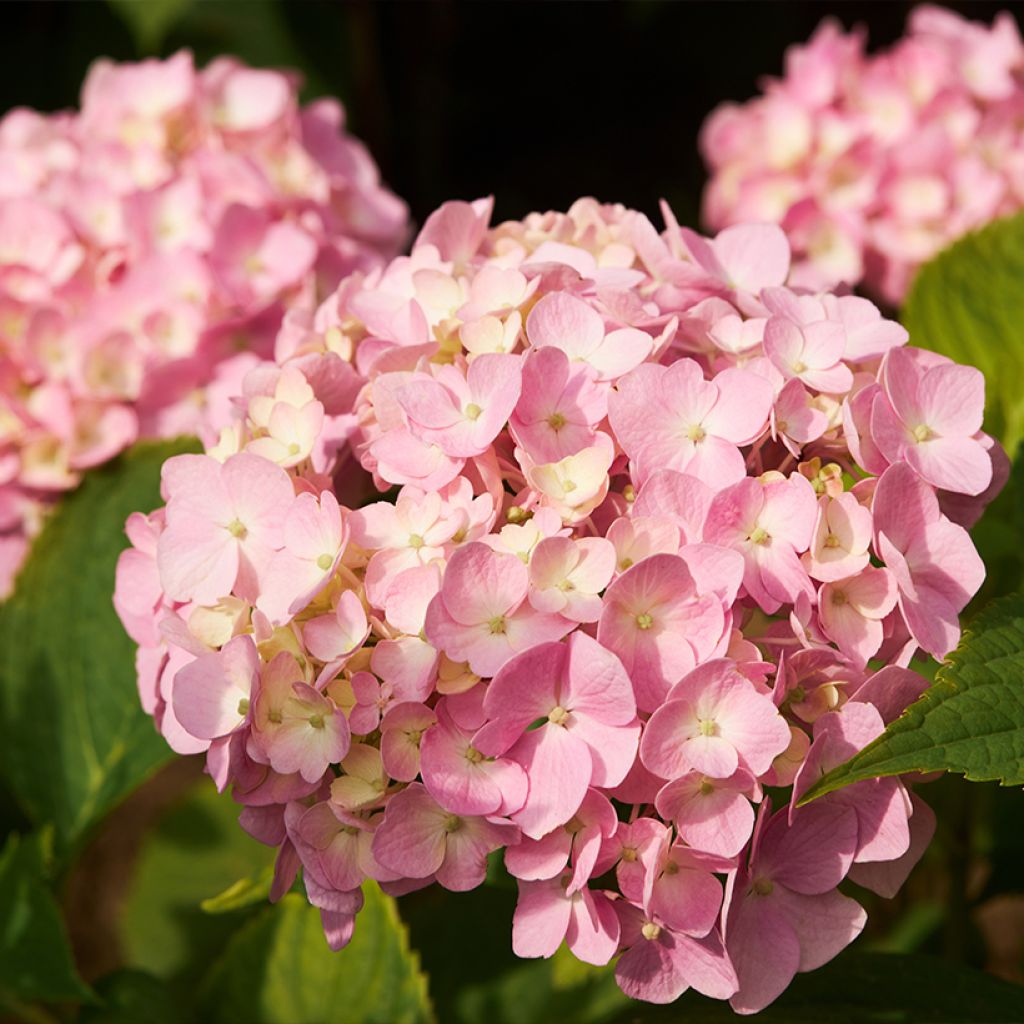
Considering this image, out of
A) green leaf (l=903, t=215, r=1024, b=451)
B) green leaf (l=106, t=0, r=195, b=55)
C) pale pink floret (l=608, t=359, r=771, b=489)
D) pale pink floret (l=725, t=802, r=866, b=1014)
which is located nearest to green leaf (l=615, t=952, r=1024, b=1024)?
pale pink floret (l=725, t=802, r=866, b=1014)

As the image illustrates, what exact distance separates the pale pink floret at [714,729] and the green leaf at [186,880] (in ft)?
3.25

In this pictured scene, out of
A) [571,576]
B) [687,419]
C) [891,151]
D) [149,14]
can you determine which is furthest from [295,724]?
[149,14]

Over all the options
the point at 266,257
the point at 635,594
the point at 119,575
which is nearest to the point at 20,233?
the point at 266,257

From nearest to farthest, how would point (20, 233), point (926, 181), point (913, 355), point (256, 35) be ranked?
1. point (913, 355)
2. point (20, 233)
3. point (926, 181)
4. point (256, 35)

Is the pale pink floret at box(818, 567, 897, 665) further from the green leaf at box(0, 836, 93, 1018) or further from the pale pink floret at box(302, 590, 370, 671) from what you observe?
the green leaf at box(0, 836, 93, 1018)

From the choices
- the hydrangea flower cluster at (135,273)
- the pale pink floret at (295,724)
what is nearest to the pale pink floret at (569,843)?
the pale pink floret at (295,724)

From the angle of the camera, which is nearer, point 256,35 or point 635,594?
point 635,594

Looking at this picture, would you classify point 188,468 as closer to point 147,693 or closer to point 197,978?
point 147,693

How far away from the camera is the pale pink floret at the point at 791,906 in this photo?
68 cm

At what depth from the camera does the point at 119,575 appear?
0.82 meters

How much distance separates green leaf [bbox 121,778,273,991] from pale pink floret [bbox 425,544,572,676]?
97 centimetres

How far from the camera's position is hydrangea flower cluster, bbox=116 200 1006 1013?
0.65 m

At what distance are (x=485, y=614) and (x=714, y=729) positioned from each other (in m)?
0.12

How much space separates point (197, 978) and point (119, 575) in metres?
0.84
